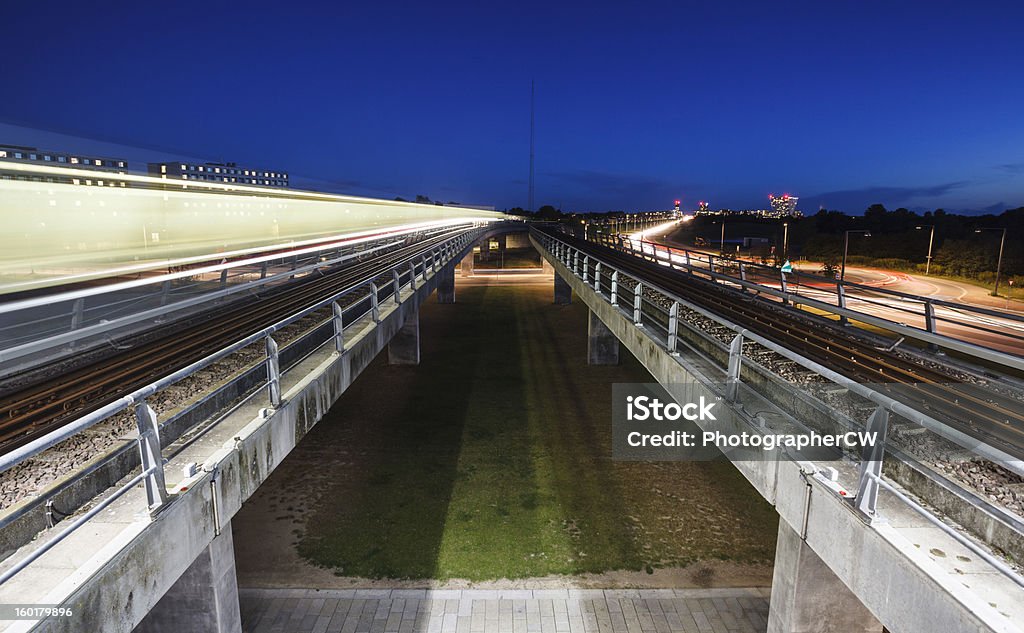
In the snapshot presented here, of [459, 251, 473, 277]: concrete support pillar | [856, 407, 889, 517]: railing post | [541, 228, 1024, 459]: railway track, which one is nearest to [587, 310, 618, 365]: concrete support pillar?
[541, 228, 1024, 459]: railway track

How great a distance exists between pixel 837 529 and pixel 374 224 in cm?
3518

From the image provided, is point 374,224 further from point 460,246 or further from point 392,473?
point 392,473

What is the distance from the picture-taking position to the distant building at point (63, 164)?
8.49 m

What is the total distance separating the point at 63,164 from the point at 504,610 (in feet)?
35.4

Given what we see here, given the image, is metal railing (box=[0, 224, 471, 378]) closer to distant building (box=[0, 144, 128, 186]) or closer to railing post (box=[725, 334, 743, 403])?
distant building (box=[0, 144, 128, 186])

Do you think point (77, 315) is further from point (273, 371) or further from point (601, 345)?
point (601, 345)

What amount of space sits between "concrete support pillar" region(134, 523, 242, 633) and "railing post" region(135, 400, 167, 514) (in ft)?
5.38

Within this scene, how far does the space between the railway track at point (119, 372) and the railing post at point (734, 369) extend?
7.00m

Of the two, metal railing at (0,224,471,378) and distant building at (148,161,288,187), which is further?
distant building at (148,161,288,187)

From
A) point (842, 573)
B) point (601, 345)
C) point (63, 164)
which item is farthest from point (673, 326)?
point (601, 345)

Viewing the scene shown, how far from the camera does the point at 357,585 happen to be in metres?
8.50

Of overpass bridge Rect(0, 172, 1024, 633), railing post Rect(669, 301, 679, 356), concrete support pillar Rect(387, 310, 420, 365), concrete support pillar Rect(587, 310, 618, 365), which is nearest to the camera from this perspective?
overpass bridge Rect(0, 172, 1024, 633)

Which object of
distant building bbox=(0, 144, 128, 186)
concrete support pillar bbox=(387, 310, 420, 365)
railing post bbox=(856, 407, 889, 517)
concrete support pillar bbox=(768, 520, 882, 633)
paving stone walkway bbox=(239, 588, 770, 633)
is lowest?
paving stone walkway bbox=(239, 588, 770, 633)

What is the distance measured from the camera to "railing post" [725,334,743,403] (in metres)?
6.08
